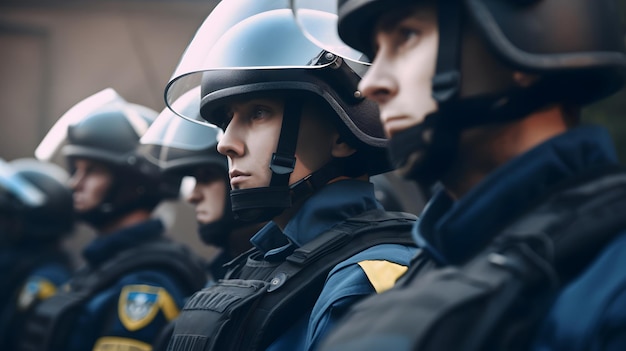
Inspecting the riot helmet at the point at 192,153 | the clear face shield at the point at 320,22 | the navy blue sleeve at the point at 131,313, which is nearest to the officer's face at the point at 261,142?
the clear face shield at the point at 320,22

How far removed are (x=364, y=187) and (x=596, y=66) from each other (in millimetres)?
1176

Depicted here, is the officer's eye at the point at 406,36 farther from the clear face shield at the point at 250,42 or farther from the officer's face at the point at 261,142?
the officer's face at the point at 261,142

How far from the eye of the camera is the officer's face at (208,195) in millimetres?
4355

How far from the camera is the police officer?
409cm

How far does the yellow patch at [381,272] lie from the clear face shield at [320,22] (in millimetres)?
528

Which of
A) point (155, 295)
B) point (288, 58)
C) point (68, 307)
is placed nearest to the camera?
→ point (288, 58)

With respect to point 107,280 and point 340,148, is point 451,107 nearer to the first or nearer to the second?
point 340,148

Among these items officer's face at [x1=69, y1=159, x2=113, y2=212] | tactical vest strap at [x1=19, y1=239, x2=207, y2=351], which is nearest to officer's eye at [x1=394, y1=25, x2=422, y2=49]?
tactical vest strap at [x1=19, y1=239, x2=207, y2=351]

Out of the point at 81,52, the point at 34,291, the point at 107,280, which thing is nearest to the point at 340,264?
the point at 107,280

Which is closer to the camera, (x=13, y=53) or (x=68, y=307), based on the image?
(x=68, y=307)

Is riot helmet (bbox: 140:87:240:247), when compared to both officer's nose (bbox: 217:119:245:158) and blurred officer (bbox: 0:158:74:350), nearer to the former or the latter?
officer's nose (bbox: 217:119:245:158)

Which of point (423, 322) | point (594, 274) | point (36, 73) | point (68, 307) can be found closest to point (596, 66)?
point (594, 274)

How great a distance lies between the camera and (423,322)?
55.5 inches

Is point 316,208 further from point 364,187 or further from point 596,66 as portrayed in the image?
point 596,66
